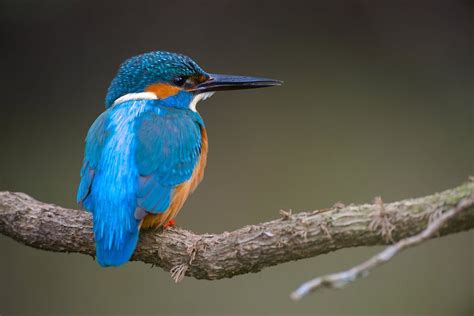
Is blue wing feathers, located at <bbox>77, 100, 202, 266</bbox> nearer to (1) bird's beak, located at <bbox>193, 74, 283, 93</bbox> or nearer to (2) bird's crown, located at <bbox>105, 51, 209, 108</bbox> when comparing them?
(2) bird's crown, located at <bbox>105, 51, 209, 108</bbox>

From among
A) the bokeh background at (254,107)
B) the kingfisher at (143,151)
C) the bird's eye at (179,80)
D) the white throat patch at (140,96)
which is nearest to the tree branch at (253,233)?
the kingfisher at (143,151)

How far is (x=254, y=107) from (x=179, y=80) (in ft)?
5.06

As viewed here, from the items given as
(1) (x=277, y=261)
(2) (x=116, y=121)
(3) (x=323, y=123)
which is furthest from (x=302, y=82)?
(1) (x=277, y=261)

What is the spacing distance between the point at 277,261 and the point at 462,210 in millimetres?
606

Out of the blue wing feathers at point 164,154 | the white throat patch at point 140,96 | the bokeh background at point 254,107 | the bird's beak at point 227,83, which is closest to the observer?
the blue wing feathers at point 164,154

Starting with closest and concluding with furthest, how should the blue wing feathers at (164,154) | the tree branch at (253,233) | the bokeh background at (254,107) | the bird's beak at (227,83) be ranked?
the tree branch at (253,233), the blue wing feathers at (164,154), the bird's beak at (227,83), the bokeh background at (254,107)

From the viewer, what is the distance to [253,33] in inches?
168

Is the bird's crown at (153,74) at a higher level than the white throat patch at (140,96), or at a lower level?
higher

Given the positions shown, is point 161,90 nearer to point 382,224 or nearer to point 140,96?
point 140,96

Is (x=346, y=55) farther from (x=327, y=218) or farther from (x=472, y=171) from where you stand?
(x=327, y=218)

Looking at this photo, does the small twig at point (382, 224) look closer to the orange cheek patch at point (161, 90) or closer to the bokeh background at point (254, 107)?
the orange cheek patch at point (161, 90)

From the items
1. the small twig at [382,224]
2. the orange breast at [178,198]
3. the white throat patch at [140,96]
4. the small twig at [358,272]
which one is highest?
the white throat patch at [140,96]

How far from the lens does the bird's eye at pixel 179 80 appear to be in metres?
2.81

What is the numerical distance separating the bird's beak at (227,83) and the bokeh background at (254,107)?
4.07 ft
